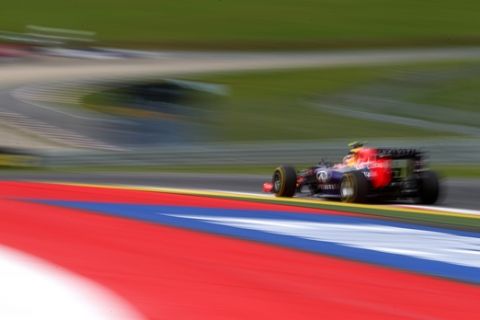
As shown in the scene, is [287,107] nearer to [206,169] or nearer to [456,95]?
[456,95]

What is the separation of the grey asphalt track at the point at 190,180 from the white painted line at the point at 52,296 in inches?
272

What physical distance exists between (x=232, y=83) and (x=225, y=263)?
1865 cm

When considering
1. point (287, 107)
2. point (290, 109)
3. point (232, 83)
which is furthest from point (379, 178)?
point (232, 83)

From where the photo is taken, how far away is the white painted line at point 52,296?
299cm

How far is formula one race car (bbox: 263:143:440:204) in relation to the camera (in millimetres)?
8895

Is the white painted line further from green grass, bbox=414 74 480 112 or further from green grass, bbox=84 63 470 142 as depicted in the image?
green grass, bbox=414 74 480 112

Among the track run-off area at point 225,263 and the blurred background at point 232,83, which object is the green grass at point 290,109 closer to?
the blurred background at point 232,83

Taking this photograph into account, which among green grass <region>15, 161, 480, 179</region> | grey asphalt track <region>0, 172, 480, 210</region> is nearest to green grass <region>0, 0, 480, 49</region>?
green grass <region>15, 161, 480, 179</region>

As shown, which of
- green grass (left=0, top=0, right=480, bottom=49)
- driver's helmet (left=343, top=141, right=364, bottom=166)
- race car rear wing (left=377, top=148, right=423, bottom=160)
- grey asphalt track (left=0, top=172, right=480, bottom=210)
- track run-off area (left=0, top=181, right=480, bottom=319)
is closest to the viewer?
track run-off area (left=0, top=181, right=480, bottom=319)

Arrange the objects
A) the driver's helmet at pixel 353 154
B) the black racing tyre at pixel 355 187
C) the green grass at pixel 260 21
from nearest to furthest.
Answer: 1. the black racing tyre at pixel 355 187
2. the driver's helmet at pixel 353 154
3. the green grass at pixel 260 21

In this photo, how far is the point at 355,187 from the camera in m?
8.79

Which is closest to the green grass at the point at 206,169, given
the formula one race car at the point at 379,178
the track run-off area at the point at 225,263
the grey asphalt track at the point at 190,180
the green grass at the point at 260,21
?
the grey asphalt track at the point at 190,180

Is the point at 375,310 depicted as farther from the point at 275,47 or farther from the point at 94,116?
the point at 275,47

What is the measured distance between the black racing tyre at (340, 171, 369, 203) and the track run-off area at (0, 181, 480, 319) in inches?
87.4
